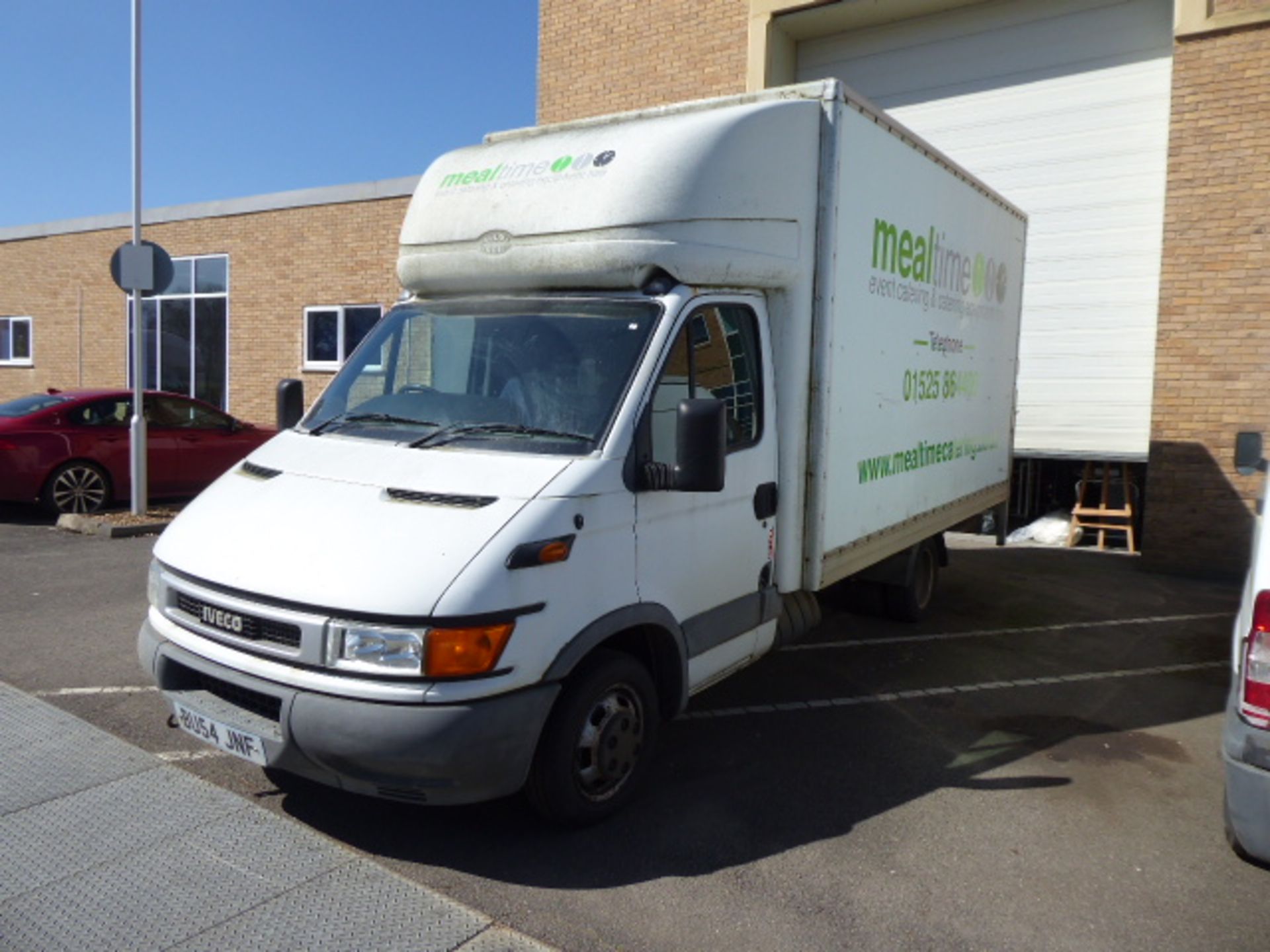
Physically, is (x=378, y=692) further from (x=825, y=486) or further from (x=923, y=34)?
(x=923, y=34)

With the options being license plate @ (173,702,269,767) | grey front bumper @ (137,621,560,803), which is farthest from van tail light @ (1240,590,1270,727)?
license plate @ (173,702,269,767)

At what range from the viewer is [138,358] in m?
11.3

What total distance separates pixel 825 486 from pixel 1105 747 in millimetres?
2015

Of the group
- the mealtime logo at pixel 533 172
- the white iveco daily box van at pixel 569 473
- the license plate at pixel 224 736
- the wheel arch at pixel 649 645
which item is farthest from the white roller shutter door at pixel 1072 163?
the license plate at pixel 224 736

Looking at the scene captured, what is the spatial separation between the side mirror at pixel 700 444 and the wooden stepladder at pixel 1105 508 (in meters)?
9.64

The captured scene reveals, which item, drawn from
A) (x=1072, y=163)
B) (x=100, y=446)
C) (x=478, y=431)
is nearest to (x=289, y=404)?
(x=478, y=431)

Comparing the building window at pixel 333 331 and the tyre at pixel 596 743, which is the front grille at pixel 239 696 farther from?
the building window at pixel 333 331

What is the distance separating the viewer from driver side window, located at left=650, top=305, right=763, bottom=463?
162 inches

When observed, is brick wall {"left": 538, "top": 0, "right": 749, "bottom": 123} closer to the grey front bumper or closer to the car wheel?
the car wheel

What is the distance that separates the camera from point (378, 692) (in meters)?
3.34

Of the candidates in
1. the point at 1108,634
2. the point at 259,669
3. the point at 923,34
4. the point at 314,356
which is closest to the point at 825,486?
the point at 259,669

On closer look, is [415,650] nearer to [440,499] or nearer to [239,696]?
[440,499]

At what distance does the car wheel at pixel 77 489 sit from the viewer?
36.8 feet

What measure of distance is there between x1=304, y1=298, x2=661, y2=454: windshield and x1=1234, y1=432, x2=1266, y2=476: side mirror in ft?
9.89
